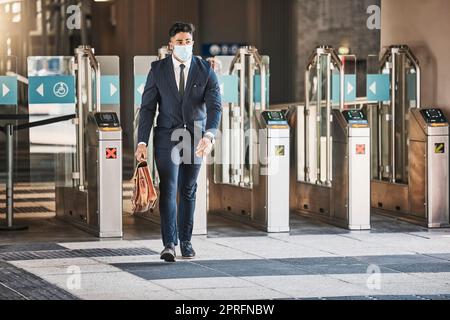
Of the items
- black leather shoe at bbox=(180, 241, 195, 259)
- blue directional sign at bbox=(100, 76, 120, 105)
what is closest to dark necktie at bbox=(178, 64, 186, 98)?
black leather shoe at bbox=(180, 241, 195, 259)

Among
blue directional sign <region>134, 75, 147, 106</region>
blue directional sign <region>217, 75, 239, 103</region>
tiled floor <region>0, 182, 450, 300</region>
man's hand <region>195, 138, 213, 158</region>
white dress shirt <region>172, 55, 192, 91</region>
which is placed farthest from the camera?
blue directional sign <region>217, 75, 239, 103</region>

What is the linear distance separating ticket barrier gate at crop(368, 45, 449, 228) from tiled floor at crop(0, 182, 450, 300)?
1.15 feet

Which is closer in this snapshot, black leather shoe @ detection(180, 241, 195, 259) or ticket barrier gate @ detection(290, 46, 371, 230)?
black leather shoe @ detection(180, 241, 195, 259)

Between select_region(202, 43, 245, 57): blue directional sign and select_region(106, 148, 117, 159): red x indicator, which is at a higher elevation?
select_region(202, 43, 245, 57): blue directional sign

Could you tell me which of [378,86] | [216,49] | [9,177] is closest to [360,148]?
[378,86]

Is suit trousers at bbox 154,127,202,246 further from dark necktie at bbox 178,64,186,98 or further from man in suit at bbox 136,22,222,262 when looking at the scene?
dark necktie at bbox 178,64,186,98

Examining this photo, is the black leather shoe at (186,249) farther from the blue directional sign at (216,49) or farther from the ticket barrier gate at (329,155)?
the blue directional sign at (216,49)

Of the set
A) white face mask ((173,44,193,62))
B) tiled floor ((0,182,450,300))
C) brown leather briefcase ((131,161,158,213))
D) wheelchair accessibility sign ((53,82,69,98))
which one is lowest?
tiled floor ((0,182,450,300))

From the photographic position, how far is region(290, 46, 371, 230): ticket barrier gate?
1168 cm

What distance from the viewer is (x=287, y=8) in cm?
2339

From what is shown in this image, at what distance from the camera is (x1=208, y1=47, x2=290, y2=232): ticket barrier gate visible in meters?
11.4

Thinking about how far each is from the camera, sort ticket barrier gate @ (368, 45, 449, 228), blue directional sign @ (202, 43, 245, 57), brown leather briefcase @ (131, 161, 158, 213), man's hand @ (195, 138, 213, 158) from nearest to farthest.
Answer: man's hand @ (195, 138, 213, 158), brown leather briefcase @ (131, 161, 158, 213), ticket barrier gate @ (368, 45, 449, 228), blue directional sign @ (202, 43, 245, 57)

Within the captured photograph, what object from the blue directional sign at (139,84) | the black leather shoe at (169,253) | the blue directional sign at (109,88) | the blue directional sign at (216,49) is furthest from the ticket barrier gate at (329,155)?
the blue directional sign at (216,49)

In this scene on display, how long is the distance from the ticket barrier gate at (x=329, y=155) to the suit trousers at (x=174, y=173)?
2650 mm
